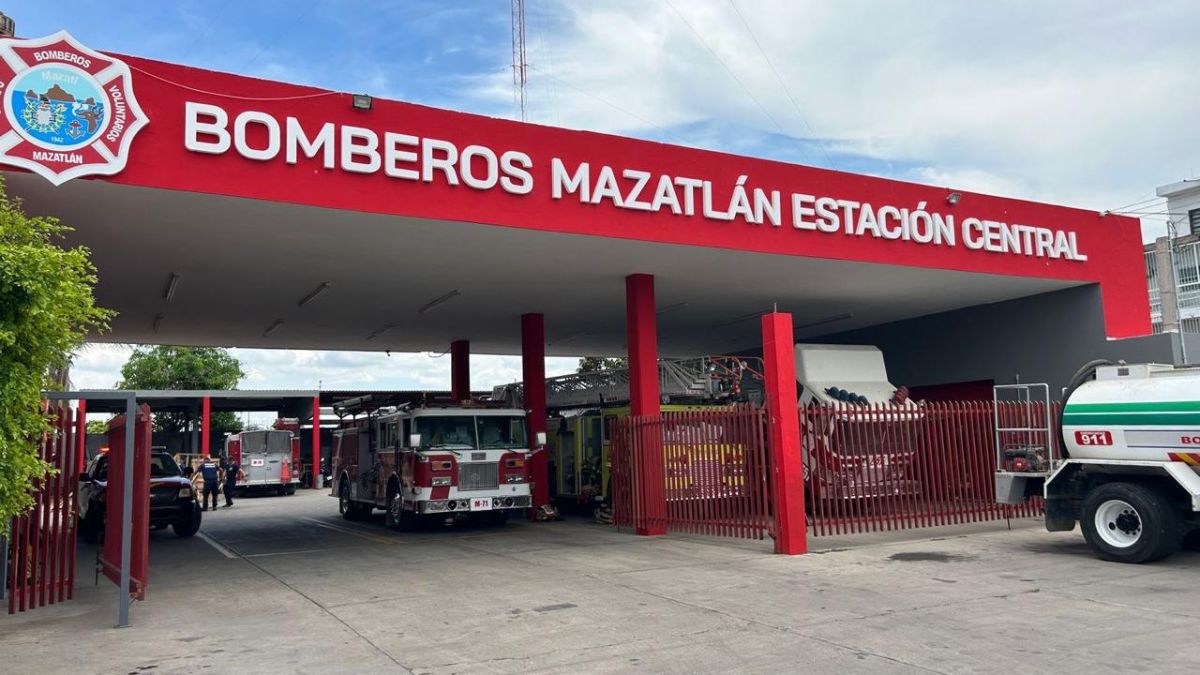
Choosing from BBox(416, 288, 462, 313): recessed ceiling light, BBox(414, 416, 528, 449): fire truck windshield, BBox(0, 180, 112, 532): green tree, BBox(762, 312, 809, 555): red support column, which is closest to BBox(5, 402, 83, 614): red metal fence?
BBox(0, 180, 112, 532): green tree

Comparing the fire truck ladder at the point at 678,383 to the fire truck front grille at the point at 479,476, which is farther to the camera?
the fire truck ladder at the point at 678,383

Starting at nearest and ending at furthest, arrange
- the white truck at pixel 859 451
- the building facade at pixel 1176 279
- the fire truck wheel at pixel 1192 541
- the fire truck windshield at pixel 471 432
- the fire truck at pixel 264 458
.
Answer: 1. the fire truck wheel at pixel 1192 541
2. the white truck at pixel 859 451
3. the fire truck windshield at pixel 471 432
4. the building facade at pixel 1176 279
5. the fire truck at pixel 264 458

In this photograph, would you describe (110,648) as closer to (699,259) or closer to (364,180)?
(364,180)

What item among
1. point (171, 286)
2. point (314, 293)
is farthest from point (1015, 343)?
point (171, 286)

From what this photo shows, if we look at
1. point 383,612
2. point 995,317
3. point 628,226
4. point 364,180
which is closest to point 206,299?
point 364,180

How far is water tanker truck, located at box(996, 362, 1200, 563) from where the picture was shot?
10.5 m

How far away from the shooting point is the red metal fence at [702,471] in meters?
13.4

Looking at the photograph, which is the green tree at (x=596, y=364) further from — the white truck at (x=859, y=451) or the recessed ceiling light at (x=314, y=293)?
the white truck at (x=859, y=451)

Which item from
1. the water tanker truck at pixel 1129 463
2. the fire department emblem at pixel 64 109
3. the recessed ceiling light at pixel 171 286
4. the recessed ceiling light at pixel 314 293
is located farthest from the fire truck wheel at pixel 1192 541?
the recessed ceiling light at pixel 171 286

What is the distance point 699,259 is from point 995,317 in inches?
363

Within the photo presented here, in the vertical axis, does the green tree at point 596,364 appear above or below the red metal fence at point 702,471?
above

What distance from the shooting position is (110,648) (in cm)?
766

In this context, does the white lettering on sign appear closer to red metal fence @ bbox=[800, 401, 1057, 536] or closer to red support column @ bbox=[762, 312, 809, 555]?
red support column @ bbox=[762, 312, 809, 555]

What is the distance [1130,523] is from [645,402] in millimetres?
7372
